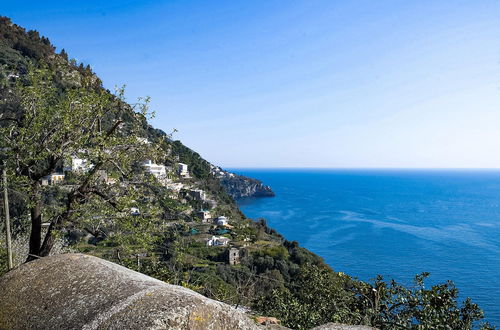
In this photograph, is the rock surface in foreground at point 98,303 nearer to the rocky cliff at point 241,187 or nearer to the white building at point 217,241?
the white building at point 217,241

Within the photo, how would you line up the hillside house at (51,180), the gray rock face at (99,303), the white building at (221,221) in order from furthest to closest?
the white building at (221,221), the hillside house at (51,180), the gray rock face at (99,303)

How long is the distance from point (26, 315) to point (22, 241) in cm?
1432

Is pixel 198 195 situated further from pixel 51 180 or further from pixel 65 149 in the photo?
pixel 65 149

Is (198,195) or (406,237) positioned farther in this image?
(198,195)

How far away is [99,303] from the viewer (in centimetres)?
268

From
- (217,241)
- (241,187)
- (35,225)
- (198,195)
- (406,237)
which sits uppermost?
(35,225)

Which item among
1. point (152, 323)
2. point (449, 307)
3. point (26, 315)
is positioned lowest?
point (449, 307)

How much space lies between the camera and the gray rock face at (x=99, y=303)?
7.97ft

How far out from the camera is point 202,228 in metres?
64.4

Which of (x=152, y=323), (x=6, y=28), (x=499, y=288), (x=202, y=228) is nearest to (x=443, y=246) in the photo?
(x=499, y=288)

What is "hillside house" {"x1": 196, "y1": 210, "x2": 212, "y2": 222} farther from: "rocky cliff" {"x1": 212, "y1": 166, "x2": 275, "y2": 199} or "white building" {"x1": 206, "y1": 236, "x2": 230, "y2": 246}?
"rocky cliff" {"x1": 212, "y1": 166, "x2": 275, "y2": 199}

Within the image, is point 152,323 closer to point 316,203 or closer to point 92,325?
point 92,325

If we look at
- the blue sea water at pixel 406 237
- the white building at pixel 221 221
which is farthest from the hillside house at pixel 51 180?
the white building at pixel 221 221

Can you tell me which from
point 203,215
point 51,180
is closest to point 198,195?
point 203,215
